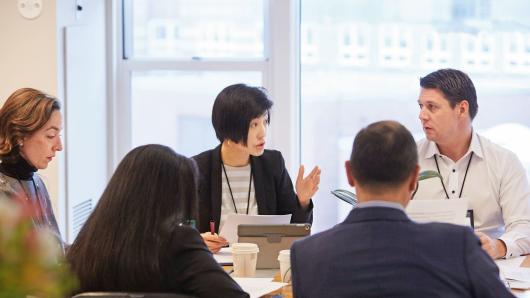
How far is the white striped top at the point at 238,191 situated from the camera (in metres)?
3.37

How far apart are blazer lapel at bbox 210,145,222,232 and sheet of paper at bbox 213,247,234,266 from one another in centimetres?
29

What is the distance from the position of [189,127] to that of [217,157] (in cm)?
158

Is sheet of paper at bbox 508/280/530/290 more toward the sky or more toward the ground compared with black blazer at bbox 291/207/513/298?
more toward the ground

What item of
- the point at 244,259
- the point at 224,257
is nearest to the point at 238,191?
the point at 224,257

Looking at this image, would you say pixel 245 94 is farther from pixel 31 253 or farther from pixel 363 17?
pixel 31 253

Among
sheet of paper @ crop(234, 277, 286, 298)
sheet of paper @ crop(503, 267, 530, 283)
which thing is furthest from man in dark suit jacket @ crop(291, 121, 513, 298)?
sheet of paper @ crop(503, 267, 530, 283)

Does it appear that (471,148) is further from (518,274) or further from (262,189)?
(262,189)

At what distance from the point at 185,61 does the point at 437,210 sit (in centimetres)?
252

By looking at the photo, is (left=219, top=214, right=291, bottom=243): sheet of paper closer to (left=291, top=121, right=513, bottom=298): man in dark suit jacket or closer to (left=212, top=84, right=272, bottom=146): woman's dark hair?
(left=212, top=84, right=272, bottom=146): woman's dark hair

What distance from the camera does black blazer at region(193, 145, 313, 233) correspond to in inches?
131

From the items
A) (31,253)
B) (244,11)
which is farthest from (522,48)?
(31,253)

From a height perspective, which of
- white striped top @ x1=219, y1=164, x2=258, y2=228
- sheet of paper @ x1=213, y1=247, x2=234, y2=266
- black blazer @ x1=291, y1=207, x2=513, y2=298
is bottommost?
sheet of paper @ x1=213, y1=247, x2=234, y2=266

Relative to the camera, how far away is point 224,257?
2.93 m

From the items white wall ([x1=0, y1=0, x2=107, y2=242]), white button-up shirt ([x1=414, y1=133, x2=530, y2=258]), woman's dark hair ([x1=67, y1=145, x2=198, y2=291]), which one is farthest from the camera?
white wall ([x1=0, y1=0, x2=107, y2=242])
